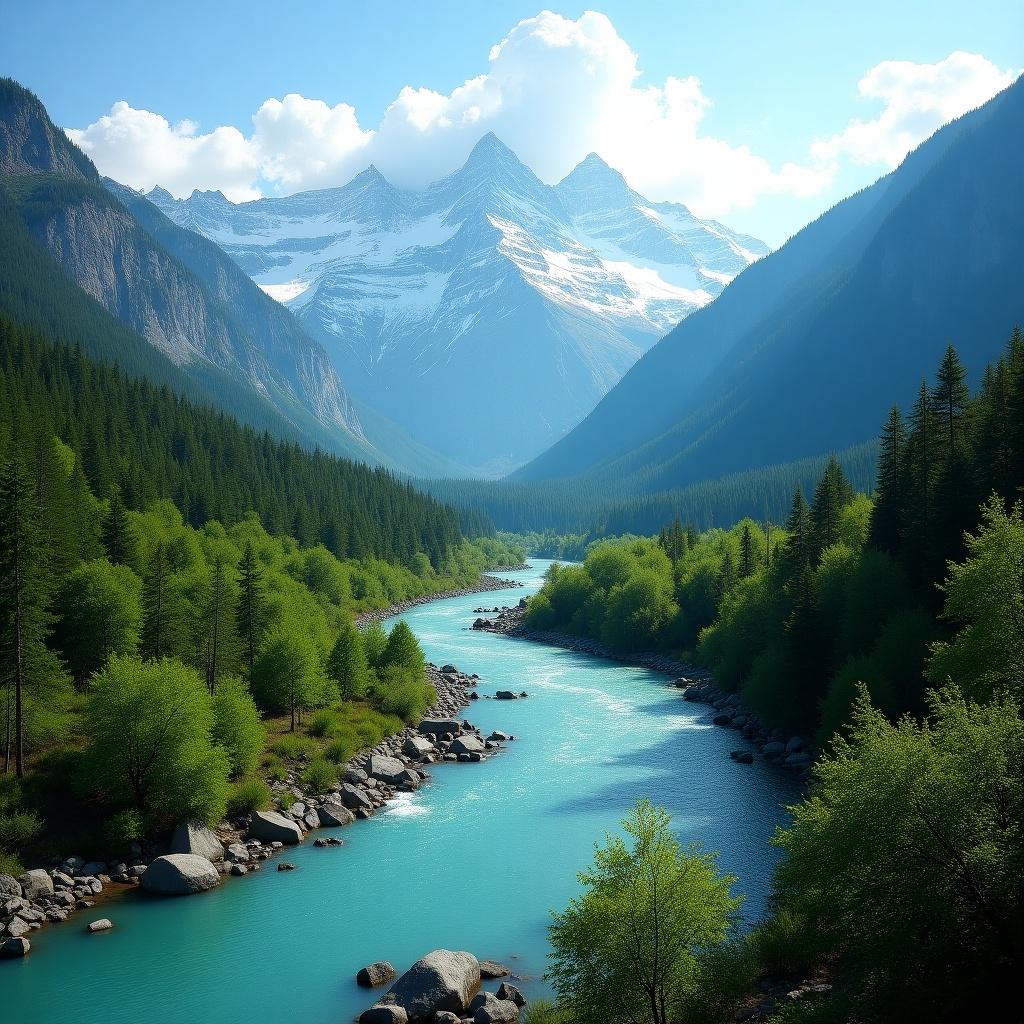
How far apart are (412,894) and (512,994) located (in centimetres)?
1092

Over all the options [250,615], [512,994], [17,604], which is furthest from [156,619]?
[512,994]

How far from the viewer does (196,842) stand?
133 ft

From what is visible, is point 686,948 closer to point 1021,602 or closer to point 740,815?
point 1021,602

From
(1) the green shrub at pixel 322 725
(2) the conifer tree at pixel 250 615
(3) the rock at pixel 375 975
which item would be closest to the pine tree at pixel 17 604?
(2) the conifer tree at pixel 250 615

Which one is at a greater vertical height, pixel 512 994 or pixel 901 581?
pixel 901 581

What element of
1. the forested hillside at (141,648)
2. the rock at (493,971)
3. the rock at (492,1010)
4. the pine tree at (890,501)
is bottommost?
the rock at (493,971)

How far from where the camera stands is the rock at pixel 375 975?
98.4 ft

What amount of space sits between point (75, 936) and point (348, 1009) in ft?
40.3

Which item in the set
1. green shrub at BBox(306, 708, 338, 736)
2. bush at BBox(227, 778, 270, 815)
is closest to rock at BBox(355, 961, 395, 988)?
bush at BBox(227, 778, 270, 815)

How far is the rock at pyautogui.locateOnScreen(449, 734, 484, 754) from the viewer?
193 ft

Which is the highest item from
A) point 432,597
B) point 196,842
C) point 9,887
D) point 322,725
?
point 322,725

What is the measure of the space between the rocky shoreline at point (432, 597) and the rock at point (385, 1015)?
76204 millimetres

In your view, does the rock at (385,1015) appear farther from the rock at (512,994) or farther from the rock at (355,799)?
the rock at (355,799)

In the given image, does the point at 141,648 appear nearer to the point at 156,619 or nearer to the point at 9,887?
the point at 156,619
